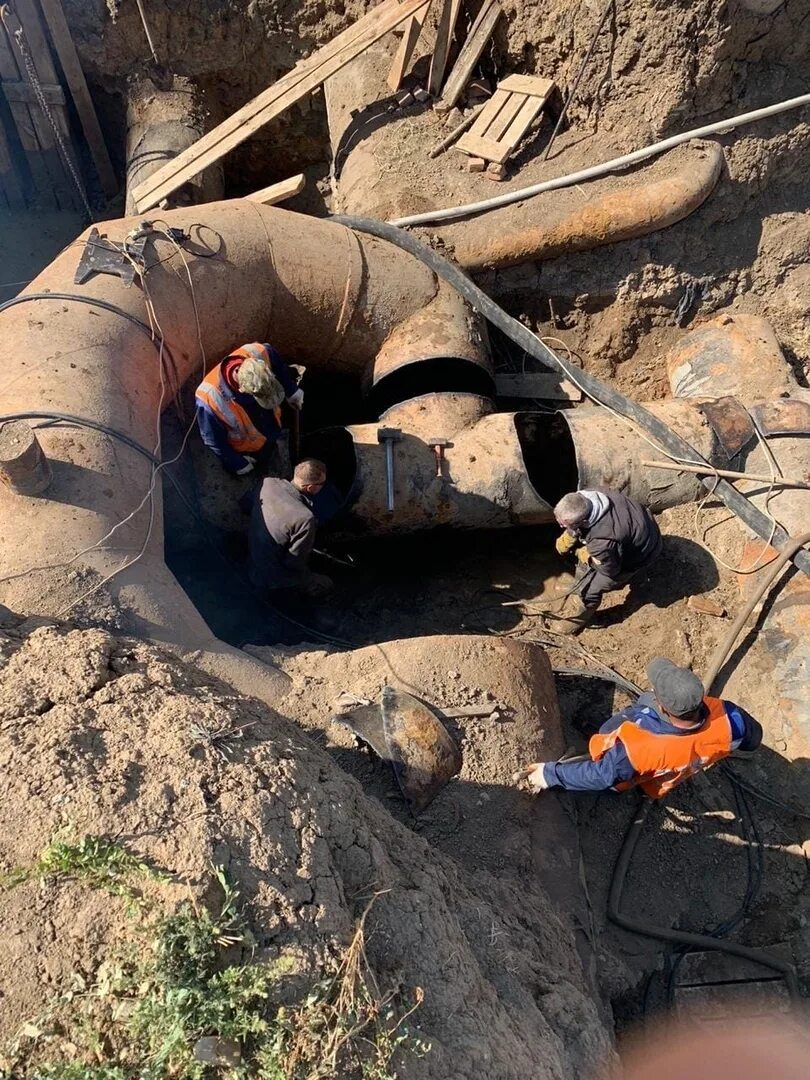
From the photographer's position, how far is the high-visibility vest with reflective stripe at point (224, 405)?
454 cm

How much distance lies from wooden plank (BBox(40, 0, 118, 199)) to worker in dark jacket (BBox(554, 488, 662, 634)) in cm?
606

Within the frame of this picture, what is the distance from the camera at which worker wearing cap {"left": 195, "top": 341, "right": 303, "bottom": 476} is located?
4504 millimetres

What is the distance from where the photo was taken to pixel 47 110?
21.9 ft

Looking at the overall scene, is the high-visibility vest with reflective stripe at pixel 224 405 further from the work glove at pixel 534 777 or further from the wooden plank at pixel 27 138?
the wooden plank at pixel 27 138

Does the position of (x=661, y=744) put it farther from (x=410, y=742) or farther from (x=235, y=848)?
(x=235, y=848)

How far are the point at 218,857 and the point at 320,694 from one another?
1.58 m

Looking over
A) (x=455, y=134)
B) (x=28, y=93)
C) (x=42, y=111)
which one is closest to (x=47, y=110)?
(x=42, y=111)

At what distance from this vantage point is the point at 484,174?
6043 millimetres

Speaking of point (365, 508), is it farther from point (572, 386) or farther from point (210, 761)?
point (210, 761)

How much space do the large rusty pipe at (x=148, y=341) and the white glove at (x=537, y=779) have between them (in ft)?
6.08

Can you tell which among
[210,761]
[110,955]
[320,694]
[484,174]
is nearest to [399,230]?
[484,174]

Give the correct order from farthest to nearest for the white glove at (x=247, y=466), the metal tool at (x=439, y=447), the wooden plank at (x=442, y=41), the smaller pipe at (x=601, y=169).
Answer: the wooden plank at (x=442, y=41)
the smaller pipe at (x=601, y=169)
the metal tool at (x=439, y=447)
the white glove at (x=247, y=466)

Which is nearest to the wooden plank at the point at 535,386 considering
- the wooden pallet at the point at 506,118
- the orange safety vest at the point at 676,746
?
the wooden pallet at the point at 506,118

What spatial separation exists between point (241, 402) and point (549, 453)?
269 centimetres
